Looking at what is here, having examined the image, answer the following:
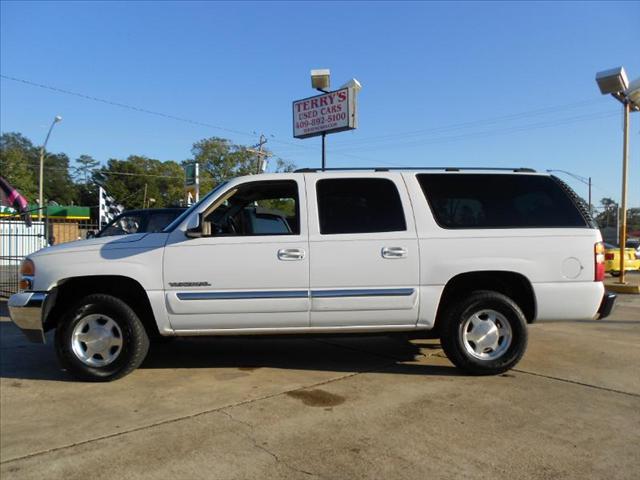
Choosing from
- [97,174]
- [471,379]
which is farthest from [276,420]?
[97,174]

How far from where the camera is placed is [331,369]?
547cm

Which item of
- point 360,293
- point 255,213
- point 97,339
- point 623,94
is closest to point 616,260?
point 623,94

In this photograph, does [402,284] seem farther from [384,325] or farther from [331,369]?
[331,369]

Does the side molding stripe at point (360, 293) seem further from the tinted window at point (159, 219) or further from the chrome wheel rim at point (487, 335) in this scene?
the tinted window at point (159, 219)

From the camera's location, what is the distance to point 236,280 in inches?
195

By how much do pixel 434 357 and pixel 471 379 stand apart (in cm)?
89

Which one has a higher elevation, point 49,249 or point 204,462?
point 49,249

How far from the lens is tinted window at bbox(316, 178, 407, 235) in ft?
16.8

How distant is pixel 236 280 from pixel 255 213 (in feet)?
2.75

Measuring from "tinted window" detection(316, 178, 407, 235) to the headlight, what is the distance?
8.96ft

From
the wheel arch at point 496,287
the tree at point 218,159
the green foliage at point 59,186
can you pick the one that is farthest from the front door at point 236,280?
the green foliage at point 59,186

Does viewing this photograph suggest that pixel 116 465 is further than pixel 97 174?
No

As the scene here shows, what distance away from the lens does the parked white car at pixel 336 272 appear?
16.3ft

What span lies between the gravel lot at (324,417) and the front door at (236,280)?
60 cm
